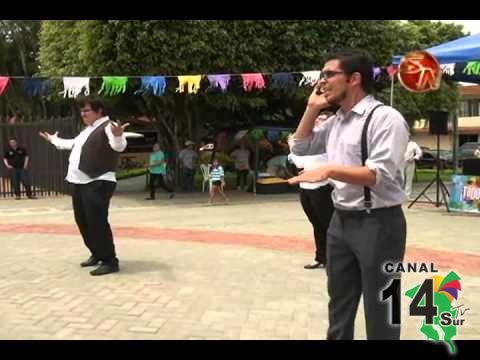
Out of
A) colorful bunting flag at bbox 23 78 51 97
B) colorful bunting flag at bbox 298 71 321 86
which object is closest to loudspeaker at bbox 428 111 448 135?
colorful bunting flag at bbox 298 71 321 86

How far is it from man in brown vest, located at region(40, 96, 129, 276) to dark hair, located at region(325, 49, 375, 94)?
3.81 meters

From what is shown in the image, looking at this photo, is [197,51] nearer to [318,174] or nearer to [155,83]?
[155,83]

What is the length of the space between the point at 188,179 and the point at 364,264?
608 inches

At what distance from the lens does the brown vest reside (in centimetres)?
658

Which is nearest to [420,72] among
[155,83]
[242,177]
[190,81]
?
[190,81]

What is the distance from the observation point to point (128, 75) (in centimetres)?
1499

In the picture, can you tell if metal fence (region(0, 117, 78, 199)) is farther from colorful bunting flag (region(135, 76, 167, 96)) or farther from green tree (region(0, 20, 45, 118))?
green tree (region(0, 20, 45, 118))

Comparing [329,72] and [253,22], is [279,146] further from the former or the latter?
[329,72]

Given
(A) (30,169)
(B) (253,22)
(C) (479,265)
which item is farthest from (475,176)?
(A) (30,169)

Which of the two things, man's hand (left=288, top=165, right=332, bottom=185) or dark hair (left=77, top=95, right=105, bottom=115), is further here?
dark hair (left=77, top=95, right=105, bottom=115)

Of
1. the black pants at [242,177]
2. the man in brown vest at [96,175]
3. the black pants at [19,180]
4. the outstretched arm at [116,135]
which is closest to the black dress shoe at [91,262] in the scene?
the man in brown vest at [96,175]

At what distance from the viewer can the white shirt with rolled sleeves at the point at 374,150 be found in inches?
117

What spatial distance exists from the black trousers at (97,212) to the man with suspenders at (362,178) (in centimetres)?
382

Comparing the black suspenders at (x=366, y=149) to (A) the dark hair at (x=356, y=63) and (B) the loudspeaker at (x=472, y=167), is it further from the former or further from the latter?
(B) the loudspeaker at (x=472, y=167)
